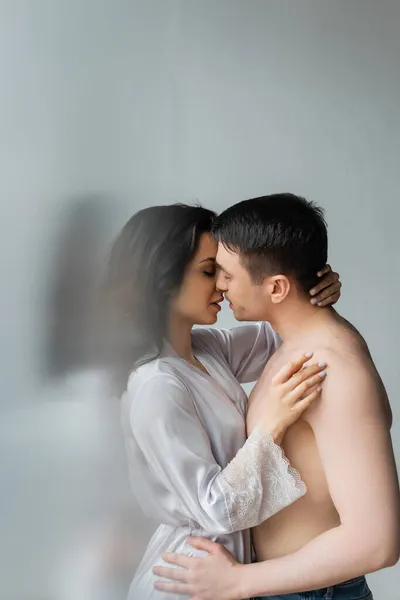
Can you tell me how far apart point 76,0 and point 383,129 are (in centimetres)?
89

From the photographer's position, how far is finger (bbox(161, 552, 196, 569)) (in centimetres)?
106

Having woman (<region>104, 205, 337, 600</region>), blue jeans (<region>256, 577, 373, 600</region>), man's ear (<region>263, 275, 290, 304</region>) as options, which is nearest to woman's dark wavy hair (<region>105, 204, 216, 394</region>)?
woman (<region>104, 205, 337, 600</region>)

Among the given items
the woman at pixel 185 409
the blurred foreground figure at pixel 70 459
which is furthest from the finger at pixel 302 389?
the blurred foreground figure at pixel 70 459

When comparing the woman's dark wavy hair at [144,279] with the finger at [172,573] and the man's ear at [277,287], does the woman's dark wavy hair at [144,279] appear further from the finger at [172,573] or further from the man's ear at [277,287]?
the finger at [172,573]

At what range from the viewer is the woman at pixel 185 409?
3.28ft

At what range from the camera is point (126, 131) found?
42.7 inches

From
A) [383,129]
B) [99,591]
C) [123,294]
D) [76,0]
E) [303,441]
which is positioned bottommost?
[99,591]

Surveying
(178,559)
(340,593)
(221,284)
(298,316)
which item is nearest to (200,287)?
(221,284)

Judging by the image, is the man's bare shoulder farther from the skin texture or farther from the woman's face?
the woman's face

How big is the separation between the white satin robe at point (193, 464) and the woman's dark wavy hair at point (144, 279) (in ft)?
0.09

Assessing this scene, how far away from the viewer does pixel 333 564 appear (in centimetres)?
103

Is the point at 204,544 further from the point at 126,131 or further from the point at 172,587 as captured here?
the point at 126,131

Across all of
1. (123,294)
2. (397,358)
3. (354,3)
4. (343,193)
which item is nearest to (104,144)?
(123,294)

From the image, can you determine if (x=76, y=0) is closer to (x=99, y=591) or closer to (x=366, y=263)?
(x=99, y=591)
